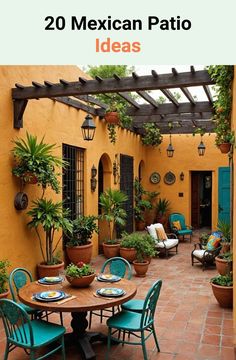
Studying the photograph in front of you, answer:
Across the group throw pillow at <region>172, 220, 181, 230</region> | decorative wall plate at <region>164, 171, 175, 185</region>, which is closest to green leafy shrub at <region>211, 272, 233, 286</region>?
throw pillow at <region>172, 220, 181, 230</region>

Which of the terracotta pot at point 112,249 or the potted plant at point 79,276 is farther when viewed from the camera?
the terracotta pot at point 112,249

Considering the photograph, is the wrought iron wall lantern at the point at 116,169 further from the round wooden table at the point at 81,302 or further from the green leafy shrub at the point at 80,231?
the round wooden table at the point at 81,302

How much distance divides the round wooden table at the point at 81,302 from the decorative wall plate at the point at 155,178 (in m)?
9.00

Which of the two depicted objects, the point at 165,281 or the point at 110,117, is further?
the point at 110,117

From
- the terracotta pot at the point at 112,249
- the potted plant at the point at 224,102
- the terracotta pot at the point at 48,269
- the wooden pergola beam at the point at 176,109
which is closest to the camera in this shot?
the potted plant at the point at 224,102

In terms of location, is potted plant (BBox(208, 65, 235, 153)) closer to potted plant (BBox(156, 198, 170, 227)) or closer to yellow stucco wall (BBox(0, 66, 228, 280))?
yellow stucco wall (BBox(0, 66, 228, 280))

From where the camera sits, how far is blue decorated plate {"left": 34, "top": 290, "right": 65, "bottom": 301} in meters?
3.64

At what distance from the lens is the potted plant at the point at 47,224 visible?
5.94 meters

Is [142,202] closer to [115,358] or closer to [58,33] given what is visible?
[115,358]

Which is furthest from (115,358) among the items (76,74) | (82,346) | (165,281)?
(76,74)

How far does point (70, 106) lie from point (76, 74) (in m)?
0.82

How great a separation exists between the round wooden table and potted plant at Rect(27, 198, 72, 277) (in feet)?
5.83

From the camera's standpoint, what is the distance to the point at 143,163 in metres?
13.3

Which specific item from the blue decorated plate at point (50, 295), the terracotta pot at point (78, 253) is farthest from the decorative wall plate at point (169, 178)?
the blue decorated plate at point (50, 295)
